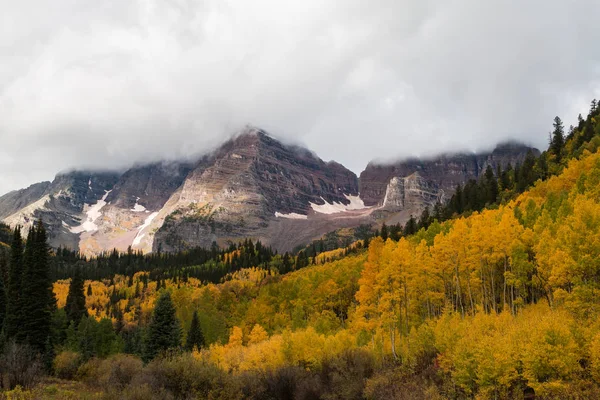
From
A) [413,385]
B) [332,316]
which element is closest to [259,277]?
[332,316]

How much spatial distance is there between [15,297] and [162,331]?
757 inches

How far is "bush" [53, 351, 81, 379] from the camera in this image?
194 feet

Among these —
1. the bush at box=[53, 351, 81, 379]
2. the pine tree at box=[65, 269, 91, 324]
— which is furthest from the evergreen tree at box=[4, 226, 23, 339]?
the pine tree at box=[65, 269, 91, 324]

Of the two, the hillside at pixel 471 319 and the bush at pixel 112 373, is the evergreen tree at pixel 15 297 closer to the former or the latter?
the bush at pixel 112 373

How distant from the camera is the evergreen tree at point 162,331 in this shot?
63156mm

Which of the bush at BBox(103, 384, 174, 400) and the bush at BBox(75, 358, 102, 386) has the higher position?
the bush at BBox(103, 384, 174, 400)

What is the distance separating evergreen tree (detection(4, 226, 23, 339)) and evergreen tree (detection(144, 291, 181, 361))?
1647 centimetres

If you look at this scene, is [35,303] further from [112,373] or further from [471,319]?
[471,319]

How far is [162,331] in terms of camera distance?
64.0 meters

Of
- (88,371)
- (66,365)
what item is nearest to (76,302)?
(66,365)

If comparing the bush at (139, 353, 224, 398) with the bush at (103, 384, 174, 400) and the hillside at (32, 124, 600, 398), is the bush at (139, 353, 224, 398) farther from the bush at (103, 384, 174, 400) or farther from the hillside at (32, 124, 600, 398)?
the bush at (103, 384, 174, 400)

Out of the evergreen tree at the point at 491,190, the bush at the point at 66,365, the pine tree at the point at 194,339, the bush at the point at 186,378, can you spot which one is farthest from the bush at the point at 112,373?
the evergreen tree at the point at 491,190

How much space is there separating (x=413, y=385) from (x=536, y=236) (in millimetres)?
24806

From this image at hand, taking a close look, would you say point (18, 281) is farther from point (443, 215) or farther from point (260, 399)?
point (443, 215)
